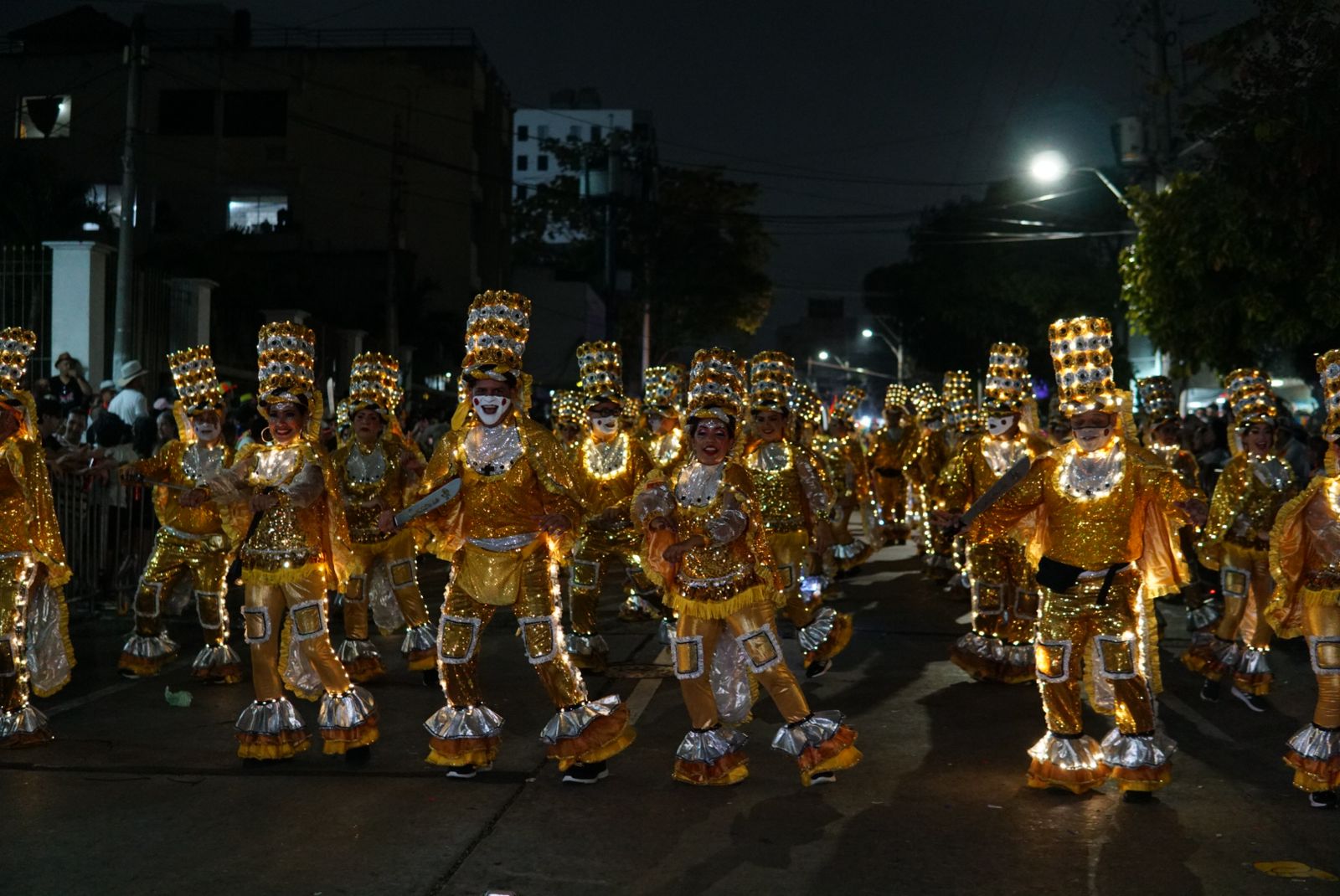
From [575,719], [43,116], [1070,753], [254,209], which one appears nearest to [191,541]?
[575,719]

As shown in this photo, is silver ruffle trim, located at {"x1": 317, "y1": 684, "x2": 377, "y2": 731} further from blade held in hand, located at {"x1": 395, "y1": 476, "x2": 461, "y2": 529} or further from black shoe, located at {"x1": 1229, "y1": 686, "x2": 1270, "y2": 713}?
black shoe, located at {"x1": 1229, "y1": 686, "x2": 1270, "y2": 713}

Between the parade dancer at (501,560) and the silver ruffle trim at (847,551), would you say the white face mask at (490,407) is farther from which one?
the silver ruffle trim at (847,551)

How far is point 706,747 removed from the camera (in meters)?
6.41

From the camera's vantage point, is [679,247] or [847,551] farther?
[679,247]

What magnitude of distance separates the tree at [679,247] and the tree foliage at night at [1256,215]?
27.8 meters

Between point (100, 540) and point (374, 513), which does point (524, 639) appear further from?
point (100, 540)

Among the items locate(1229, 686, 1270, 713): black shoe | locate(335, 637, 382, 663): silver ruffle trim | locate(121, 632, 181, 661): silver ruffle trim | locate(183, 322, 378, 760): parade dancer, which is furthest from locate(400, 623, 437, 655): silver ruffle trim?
locate(1229, 686, 1270, 713): black shoe

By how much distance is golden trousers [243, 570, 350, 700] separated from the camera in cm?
680

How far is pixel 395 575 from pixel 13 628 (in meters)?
2.83

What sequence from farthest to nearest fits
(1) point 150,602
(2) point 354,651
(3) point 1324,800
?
(1) point 150,602 < (2) point 354,651 < (3) point 1324,800

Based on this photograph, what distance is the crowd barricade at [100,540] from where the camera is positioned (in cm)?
1139

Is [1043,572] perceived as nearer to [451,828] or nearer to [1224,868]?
[1224,868]

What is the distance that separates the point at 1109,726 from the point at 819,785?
2.33 m

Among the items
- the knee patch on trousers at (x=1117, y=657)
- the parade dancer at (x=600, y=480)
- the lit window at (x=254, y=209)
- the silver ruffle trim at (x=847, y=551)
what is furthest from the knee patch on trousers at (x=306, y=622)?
the lit window at (x=254, y=209)
